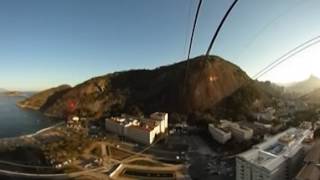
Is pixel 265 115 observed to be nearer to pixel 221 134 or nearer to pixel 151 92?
pixel 221 134

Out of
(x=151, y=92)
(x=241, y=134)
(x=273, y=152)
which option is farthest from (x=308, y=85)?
(x=151, y=92)

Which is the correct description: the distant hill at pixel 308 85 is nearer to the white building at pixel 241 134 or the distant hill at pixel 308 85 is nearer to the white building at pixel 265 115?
the white building at pixel 241 134

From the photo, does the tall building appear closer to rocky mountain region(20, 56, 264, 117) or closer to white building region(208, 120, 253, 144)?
white building region(208, 120, 253, 144)

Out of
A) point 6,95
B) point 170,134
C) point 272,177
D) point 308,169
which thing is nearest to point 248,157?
point 272,177

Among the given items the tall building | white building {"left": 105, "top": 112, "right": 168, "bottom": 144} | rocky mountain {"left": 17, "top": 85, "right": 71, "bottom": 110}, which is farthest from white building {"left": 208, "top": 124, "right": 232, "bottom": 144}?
rocky mountain {"left": 17, "top": 85, "right": 71, "bottom": 110}

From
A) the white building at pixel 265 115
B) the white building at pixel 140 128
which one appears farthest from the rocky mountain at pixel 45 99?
the white building at pixel 265 115

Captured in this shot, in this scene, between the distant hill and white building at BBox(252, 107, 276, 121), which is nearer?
the distant hill

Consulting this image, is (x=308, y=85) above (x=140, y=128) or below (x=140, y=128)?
above
